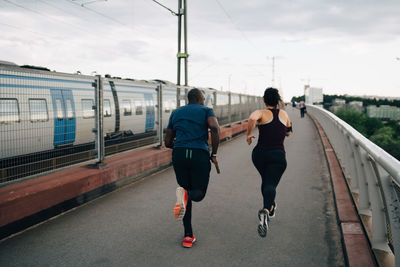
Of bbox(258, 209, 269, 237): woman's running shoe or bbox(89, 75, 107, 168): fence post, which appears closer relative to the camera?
bbox(258, 209, 269, 237): woman's running shoe

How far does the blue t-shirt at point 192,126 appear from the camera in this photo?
12.6 ft

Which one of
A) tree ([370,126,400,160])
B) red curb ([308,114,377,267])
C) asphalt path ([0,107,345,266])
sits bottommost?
tree ([370,126,400,160])

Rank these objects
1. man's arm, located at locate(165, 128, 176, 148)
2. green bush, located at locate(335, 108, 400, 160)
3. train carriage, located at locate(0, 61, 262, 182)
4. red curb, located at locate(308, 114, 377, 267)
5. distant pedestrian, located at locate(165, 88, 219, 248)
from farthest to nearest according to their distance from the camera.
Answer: green bush, located at locate(335, 108, 400, 160) < train carriage, located at locate(0, 61, 262, 182) < man's arm, located at locate(165, 128, 176, 148) < distant pedestrian, located at locate(165, 88, 219, 248) < red curb, located at locate(308, 114, 377, 267)

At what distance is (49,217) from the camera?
4.89m

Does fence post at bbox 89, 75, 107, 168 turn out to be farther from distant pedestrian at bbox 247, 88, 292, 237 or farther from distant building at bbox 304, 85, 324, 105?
distant building at bbox 304, 85, 324, 105

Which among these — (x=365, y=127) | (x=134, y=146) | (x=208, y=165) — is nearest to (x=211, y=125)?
(x=208, y=165)

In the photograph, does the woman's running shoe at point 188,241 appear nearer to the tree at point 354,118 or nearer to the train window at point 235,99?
the train window at point 235,99

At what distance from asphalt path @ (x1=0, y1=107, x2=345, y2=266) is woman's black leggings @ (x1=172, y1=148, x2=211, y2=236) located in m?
0.63

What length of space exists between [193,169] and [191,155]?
0.49ft

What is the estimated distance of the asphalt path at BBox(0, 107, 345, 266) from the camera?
368 cm

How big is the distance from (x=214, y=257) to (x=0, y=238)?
244cm

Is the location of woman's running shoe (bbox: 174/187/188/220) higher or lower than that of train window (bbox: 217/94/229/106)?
lower

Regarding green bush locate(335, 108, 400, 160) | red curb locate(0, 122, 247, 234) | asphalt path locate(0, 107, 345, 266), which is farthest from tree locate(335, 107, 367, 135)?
asphalt path locate(0, 107, 345, 266)

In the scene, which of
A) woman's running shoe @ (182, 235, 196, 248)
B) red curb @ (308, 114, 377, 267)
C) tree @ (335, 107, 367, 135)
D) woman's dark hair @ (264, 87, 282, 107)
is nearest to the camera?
red curb @ (308, 114, 377, 267)
